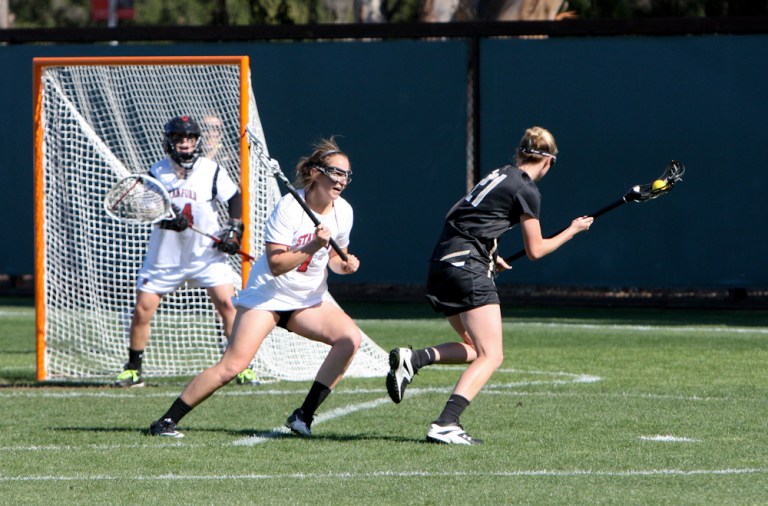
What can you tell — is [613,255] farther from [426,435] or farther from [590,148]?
[426,435]

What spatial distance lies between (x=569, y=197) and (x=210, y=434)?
392 inches

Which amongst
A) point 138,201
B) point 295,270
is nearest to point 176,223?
point 138,201

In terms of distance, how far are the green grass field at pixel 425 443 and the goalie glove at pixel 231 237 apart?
1.11 m

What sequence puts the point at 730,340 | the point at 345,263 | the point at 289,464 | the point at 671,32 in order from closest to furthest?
1. the point at 289,464
2. the point at 345,263
3. the point at 730,340
4. the point at 671,32

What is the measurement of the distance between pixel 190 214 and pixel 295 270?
2.86 m

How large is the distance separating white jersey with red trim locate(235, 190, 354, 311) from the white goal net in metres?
2.89

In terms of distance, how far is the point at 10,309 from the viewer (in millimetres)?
17766

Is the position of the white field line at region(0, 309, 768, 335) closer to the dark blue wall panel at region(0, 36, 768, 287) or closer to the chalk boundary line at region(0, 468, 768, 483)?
the dark blue wall panel at region(0, 36, 768, 287)

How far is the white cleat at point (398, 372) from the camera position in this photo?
7.72 metres

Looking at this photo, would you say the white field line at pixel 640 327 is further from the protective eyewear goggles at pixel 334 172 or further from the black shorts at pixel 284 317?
the protective eyewear goggles at pixel 334 172

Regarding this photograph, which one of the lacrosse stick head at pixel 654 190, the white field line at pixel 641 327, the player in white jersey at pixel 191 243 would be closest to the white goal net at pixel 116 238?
the player in white jersey at pixel 191 243

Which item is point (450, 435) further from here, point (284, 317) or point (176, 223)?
point (176, 223)

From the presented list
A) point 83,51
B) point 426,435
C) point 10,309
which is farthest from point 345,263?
point 83,51

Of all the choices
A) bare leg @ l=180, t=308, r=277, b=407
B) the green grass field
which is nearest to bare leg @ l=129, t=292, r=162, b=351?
the green grass field
